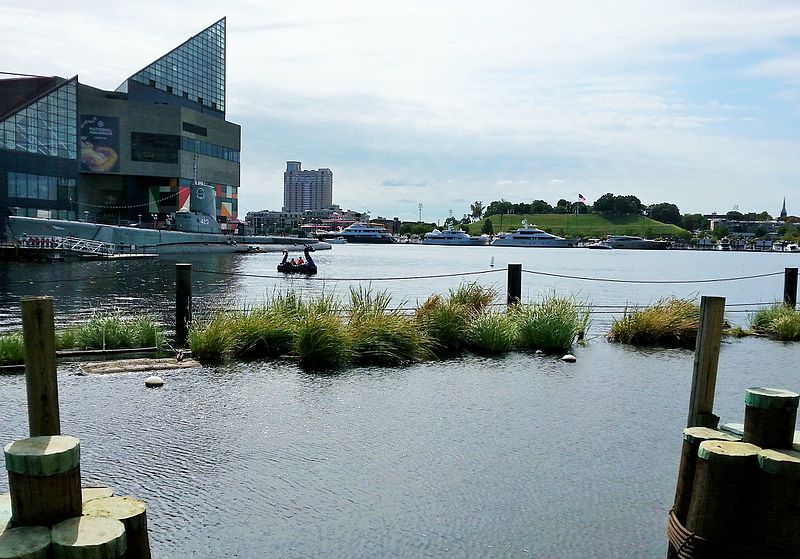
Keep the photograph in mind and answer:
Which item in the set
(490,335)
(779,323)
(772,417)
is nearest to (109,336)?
(490,335)

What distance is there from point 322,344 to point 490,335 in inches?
136

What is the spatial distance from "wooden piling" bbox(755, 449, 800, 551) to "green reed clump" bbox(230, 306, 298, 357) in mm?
9324

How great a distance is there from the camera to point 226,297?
28844mm

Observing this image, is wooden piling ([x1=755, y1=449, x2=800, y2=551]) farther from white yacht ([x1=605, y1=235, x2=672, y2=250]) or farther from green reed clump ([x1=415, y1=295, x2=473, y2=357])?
white yacht ([x1=605, y1=235, x2=672, y2=250])

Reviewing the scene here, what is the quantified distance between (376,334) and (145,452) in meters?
5.85

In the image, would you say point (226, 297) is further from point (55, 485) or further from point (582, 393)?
point (55, 485)

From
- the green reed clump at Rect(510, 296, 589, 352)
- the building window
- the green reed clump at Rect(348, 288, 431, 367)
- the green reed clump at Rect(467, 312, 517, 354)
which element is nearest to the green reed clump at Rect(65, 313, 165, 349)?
the green reed clump at Rect(348, 288, 431, 367)

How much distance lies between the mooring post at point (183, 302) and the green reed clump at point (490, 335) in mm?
5477

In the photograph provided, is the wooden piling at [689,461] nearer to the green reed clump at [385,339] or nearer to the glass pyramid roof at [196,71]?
the green reed clump at [385,339]

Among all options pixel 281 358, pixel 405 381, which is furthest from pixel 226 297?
pixel 405 381

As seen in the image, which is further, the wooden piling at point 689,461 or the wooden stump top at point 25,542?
the wooden piling at point 689,461

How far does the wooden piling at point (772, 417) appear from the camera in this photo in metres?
4.62

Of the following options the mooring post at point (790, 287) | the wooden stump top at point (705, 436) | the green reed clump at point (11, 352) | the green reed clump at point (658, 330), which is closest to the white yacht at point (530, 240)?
the mooring post at point (790, 287)

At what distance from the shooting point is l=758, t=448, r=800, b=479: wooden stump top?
4.34m
